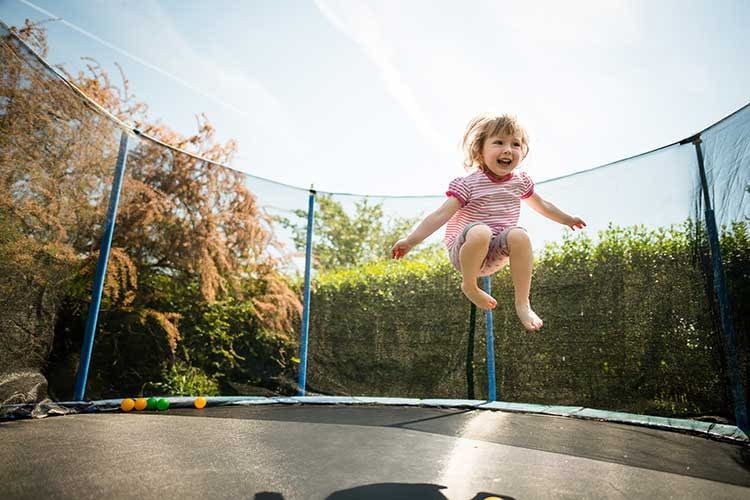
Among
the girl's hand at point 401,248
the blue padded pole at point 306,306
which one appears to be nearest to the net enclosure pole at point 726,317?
the girl's hand at point 401,248

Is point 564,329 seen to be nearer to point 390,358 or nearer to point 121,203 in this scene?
point 390,358

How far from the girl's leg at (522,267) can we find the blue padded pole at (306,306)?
6.04ft

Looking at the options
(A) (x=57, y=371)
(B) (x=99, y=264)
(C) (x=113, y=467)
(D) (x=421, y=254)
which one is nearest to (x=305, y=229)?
(D) (x=421, y=254)

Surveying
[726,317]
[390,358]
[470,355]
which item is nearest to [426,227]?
[726,317]

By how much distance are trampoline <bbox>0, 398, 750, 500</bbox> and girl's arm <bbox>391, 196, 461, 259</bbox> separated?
668mm

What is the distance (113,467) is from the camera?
3.91ft

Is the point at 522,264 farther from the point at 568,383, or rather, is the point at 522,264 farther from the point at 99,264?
the point at 99,264

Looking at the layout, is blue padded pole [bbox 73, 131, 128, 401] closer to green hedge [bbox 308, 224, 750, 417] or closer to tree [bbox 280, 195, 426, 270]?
tree [bbox 280, 195, 426, 270]

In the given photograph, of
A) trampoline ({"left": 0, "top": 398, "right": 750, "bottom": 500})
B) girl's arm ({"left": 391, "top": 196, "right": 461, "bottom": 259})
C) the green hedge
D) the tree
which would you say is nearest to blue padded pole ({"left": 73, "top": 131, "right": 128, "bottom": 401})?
trampoline ({"left": 0, "top": 398, "right": 750, "bottom": 500})

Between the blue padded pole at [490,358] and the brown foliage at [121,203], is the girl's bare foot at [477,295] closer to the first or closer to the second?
the blue padded pole at [490,358]

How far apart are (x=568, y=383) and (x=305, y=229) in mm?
2022

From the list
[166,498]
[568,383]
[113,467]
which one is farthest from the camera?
[568,383]

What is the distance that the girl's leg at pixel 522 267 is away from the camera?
152 cm

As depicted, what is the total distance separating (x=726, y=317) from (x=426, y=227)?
59.3 inches
